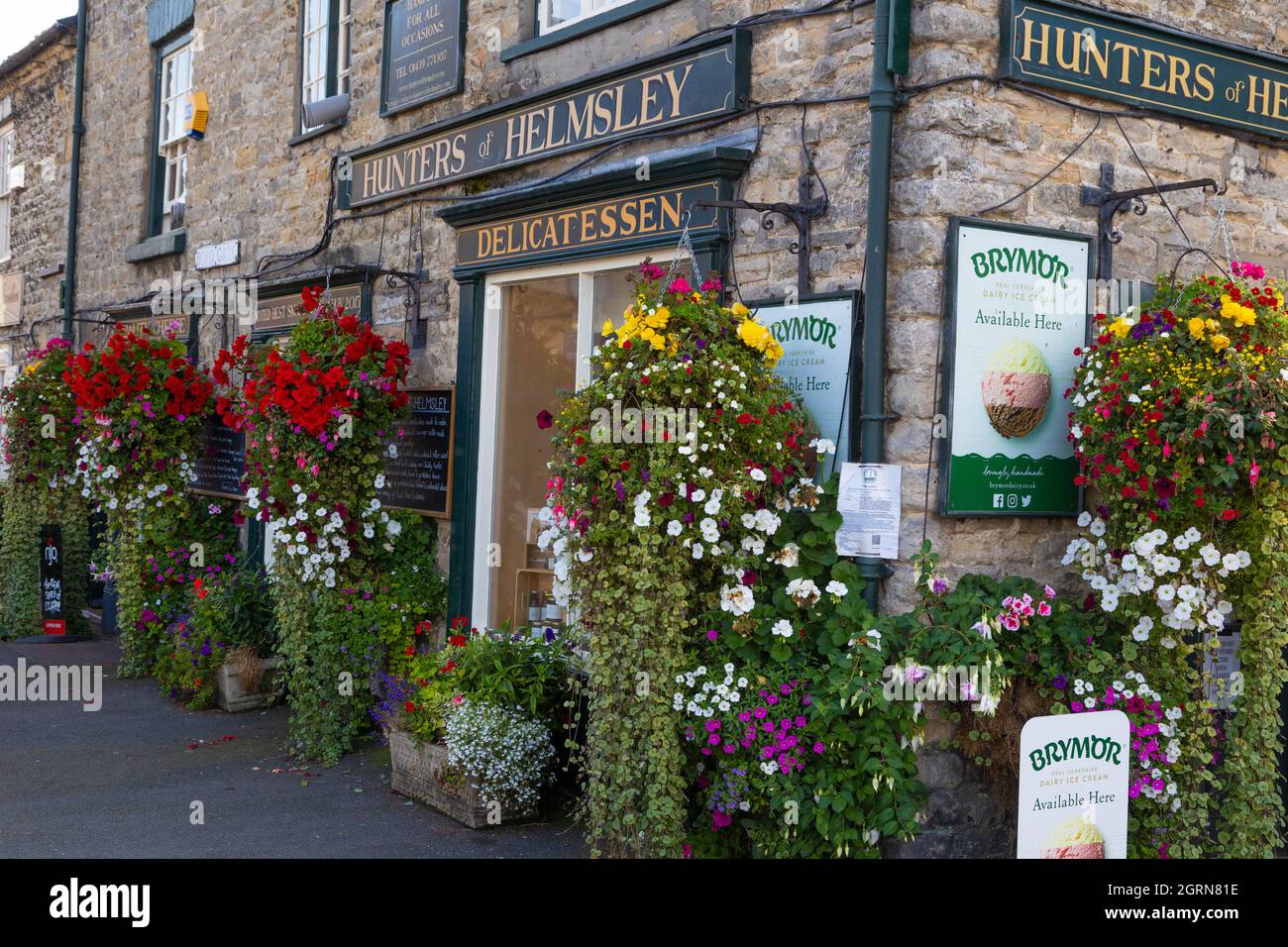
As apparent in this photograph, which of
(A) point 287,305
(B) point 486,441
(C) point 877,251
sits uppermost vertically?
(A) point 287,305

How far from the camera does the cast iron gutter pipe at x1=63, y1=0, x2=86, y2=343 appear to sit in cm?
1326

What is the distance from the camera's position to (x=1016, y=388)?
5129 millimetres

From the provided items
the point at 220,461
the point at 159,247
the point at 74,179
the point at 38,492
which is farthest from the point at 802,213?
the point at 74,179

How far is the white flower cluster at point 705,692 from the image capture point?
482cm

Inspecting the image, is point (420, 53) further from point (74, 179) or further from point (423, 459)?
point (74, 179)

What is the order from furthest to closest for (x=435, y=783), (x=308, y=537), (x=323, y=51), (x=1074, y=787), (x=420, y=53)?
1. (x=323, y=51)
2. (x=420, y=53)
3. (x=308, y=537)
4. (x=435, y=783)
5. (x=1074, y=787)

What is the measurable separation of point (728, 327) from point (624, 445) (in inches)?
25.5

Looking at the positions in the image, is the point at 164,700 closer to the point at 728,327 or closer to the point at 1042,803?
the point at 728,327

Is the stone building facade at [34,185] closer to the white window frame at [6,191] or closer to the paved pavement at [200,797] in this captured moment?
the white window frame at [6,191]

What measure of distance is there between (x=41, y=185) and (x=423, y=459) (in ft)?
29.9

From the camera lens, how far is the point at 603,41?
6508mm

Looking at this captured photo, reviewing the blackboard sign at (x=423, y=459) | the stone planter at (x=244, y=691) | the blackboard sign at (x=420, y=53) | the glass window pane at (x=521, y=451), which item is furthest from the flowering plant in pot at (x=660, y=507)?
the stone planter at (x=244, y=691)

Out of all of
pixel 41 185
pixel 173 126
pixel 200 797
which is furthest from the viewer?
pixel 41 185

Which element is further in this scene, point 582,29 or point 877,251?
point 582,29
